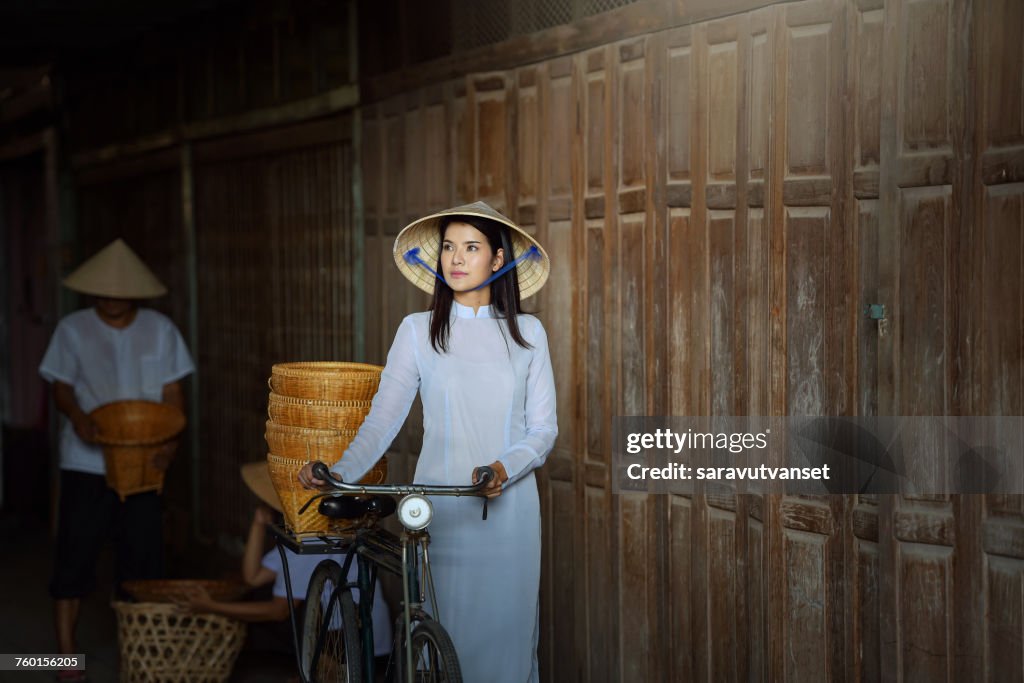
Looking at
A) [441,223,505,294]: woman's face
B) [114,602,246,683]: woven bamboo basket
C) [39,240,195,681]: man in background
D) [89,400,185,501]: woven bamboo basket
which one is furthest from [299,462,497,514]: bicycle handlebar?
[39,240,195,681]: man in background

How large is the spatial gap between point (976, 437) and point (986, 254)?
559 millimetres

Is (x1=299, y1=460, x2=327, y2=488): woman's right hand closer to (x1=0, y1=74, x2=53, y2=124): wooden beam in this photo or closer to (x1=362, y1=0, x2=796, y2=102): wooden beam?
(x1=362, y1=0, x2=796, y2=102): wooden beam

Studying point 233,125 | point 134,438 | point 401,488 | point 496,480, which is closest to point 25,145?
point 233,125

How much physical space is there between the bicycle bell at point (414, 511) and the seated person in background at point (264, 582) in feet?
5.40

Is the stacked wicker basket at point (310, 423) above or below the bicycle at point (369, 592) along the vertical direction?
above

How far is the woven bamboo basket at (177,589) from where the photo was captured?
5945 mm

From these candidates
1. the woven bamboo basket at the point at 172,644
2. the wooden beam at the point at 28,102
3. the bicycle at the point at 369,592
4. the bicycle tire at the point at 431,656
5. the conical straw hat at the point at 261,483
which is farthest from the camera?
the wooden beam at the point at 28,102

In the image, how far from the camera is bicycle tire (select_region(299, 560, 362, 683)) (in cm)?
427

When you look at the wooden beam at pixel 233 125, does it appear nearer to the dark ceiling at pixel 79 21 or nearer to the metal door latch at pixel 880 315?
the dark ceiling at pixel 79 21

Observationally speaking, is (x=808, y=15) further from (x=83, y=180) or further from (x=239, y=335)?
(x=83, y=180)

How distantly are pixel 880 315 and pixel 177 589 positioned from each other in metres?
3.81

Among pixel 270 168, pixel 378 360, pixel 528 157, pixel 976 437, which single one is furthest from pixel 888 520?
pixel 270 168

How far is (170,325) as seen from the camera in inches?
267
